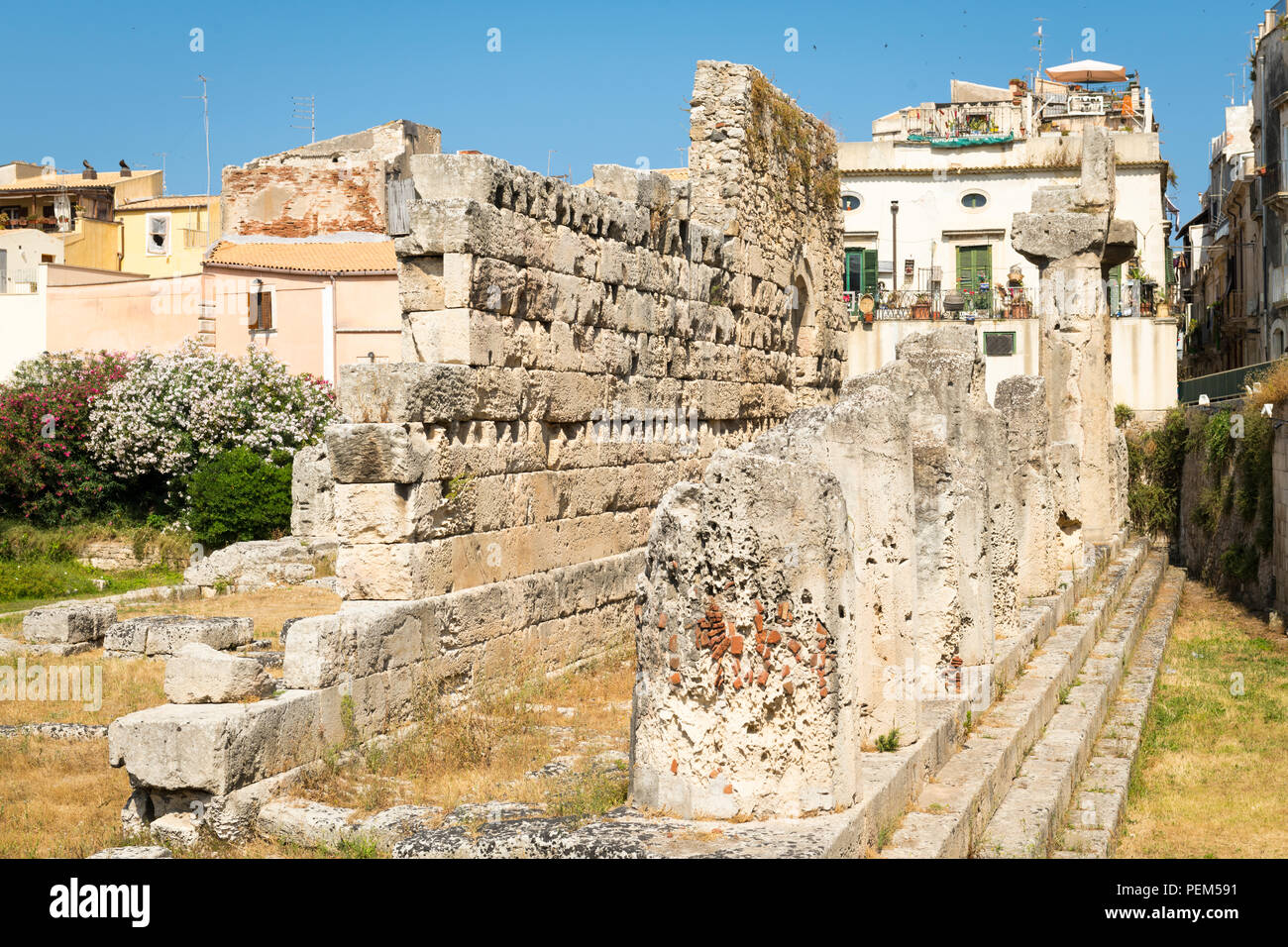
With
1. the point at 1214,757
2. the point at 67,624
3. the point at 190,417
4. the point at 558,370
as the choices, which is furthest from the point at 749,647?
the point at 190,417

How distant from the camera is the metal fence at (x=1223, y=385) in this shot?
1894cm

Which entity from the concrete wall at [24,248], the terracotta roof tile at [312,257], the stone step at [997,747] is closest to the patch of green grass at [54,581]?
the terracotta roof tile at [312,257]

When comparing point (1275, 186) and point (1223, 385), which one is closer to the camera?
point (1223, 385)

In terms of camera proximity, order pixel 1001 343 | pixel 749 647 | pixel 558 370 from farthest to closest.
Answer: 1. pixel 1001 343
2. pixel 558 370
3. pixel 749 647

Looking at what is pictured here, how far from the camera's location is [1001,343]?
106 feet

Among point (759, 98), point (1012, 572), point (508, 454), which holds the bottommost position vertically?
point (1012, 572)

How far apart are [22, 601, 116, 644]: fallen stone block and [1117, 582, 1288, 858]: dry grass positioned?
10.1 m

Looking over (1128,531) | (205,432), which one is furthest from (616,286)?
(205,432)

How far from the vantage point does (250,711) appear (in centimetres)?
668

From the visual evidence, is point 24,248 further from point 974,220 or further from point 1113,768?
point 1113,768

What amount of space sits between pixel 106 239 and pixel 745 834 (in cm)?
4009

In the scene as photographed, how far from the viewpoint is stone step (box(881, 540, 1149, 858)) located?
548cm

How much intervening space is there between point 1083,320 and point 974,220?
60.8 ft

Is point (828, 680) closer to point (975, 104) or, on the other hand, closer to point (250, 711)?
point (250, 711)
